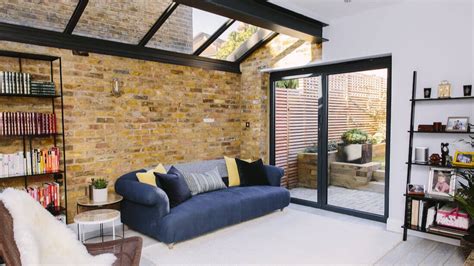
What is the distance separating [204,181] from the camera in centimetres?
454

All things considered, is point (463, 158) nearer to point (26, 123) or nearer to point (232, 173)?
point (232, 173)

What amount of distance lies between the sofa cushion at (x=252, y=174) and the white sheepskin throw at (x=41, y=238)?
2.90 m

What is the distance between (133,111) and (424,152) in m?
3.66

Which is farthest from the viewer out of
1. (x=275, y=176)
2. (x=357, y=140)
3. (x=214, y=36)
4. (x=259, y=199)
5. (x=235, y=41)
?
(x=235, y=41)

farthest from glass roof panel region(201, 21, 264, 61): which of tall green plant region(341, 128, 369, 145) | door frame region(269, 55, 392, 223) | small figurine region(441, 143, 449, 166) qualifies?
small figurine region(441, 143, 449, 166)

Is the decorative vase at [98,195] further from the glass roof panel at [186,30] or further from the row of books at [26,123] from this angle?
the glass roof panel at [186,30]

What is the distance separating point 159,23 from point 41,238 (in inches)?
116

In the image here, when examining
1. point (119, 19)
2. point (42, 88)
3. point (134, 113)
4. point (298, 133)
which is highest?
point (119, 19)

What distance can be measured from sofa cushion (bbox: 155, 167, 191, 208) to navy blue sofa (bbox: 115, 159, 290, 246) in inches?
3.5

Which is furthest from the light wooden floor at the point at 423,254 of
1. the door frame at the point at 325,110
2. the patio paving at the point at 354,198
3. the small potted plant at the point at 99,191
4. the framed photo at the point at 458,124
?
the small potted plant at the point at 99,191

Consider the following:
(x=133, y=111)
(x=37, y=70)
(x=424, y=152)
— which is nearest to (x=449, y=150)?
(x=424, y=152)

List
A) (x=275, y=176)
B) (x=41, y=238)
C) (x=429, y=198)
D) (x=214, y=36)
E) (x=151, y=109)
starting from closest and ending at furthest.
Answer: (x=41, y=238) → (x=429, y=198) → (x=151, y=109) → (x=214, y=36) → (x=275, y=176)

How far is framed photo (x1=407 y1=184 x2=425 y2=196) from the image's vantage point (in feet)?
12.2

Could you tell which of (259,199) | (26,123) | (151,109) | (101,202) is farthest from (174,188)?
(26,123)
